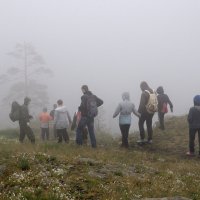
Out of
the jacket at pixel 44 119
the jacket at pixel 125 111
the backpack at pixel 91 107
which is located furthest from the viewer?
the jacket at pixel 44 119

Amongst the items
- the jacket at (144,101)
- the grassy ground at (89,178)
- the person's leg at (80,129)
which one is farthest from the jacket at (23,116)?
the grassy ground at (89,178)

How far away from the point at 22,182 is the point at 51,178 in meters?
0.82

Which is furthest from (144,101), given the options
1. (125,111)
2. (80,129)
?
(80,129)

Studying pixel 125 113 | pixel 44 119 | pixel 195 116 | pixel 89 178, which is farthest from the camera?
pixel 44 119

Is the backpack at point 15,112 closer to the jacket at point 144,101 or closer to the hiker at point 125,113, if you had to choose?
the hiker at point 125,113

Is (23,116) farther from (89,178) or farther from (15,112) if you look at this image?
(89,178)

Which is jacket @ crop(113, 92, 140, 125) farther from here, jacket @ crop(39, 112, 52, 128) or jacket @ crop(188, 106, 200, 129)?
jacket @ crop(39, 112, 52, 128)

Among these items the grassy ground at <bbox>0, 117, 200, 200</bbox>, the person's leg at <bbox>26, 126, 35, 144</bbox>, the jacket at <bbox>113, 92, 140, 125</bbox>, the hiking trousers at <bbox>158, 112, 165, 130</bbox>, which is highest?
the jacket at <bbox>113, 92, 140, 125</bbox>

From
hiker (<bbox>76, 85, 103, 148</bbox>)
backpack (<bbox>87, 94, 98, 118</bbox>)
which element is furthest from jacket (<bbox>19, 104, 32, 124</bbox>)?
backpack (<bbox>87, 94, 98, 118</bbox>)

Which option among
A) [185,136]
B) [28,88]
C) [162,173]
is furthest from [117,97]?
[162,173]

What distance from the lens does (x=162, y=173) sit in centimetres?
1334

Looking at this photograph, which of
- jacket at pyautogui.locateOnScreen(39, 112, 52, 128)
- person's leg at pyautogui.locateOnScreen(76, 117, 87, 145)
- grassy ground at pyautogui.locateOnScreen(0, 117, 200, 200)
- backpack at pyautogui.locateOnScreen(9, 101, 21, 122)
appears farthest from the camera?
jacket at pyautogui.locateOnScreen(39, 112, 52, 128)

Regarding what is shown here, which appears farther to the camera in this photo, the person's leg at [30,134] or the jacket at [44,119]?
the jacket at [44,119]

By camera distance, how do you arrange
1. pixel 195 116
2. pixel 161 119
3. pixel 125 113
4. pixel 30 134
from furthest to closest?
pixel 161 119
pixel 30 134
pixel 125 113
pixel 195 116
